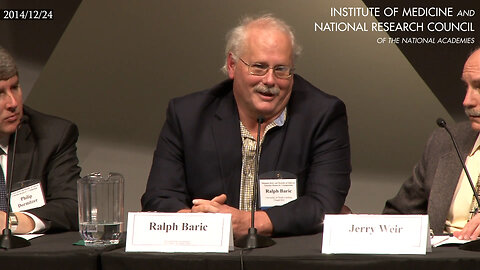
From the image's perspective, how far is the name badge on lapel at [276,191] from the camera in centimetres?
356

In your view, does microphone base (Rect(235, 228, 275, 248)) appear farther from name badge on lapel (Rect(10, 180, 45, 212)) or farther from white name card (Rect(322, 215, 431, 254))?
name badge on lapel (Rect(10, 180, 45, 212))

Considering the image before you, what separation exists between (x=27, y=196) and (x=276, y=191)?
106cm

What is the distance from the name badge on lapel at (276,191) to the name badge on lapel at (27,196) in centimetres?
94

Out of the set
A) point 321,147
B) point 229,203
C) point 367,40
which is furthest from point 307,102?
point 367,40

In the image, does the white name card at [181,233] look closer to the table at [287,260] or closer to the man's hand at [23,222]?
the table at [287,260]

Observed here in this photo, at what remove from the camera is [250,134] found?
3850mm

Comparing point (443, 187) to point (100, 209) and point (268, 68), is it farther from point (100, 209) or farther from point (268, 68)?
point (100, 209)

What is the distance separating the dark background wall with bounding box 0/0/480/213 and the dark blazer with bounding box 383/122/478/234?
46.6 inches

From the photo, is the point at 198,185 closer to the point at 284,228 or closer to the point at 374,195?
the point at 284,228

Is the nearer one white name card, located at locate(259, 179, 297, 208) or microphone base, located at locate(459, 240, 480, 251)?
microphone base, located at locate(459, 240, 480, 251)

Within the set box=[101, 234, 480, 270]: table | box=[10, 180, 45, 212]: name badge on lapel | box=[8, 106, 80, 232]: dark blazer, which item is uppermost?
box=[8, 106, 80, 232]: dark blazer

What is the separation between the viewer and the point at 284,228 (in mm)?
3184

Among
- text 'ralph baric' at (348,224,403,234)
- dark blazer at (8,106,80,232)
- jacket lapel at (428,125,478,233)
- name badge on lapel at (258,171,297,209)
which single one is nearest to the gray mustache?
name badge on lapel at (258,171,297,209)

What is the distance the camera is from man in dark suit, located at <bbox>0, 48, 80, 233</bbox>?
370 cm
